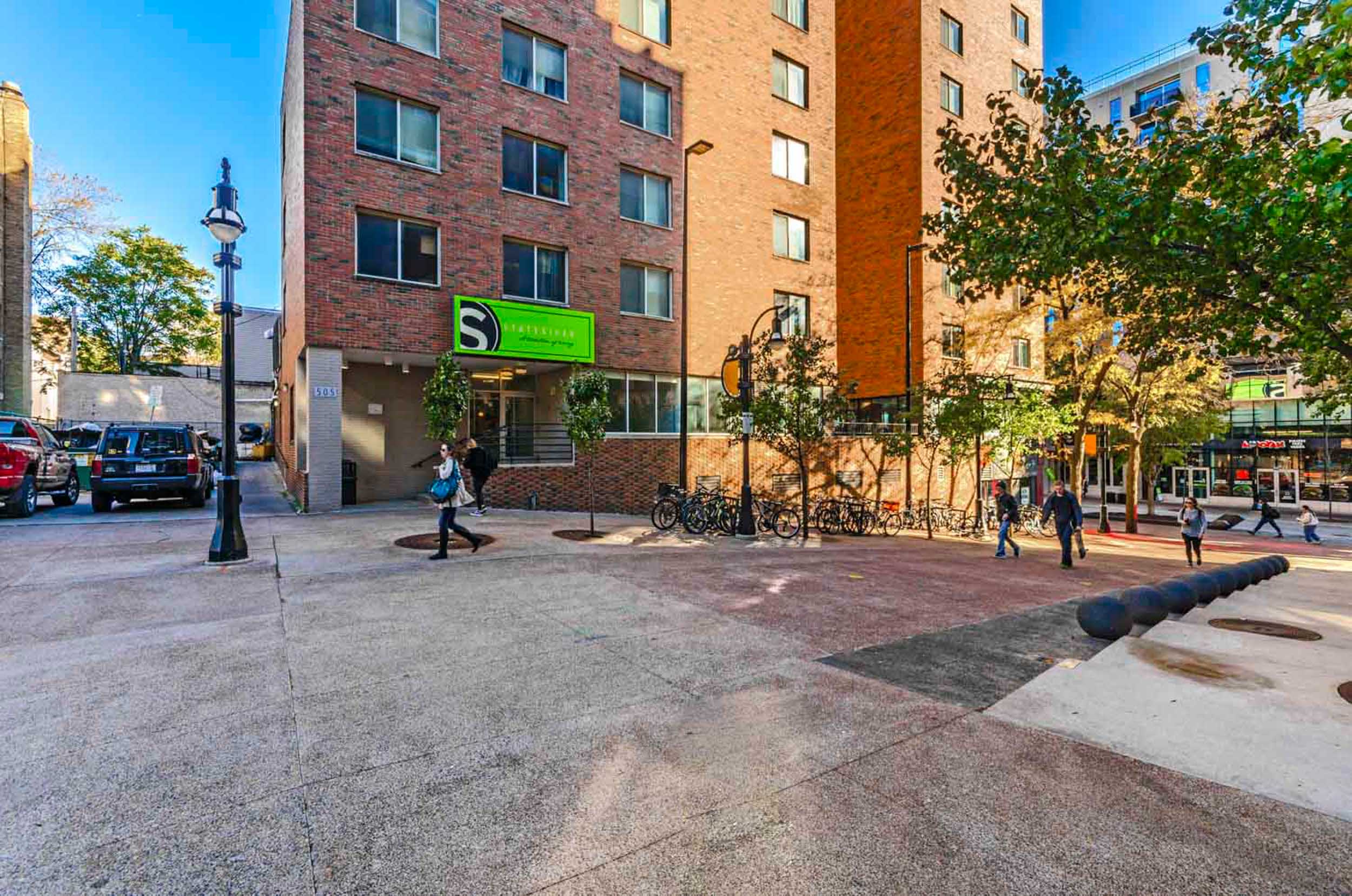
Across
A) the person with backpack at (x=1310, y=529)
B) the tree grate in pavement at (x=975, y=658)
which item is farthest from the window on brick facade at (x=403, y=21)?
the person with backpack at (x=1310, y=529)

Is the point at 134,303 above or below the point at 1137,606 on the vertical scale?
above

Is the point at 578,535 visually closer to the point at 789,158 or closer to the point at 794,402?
the point at 794,402

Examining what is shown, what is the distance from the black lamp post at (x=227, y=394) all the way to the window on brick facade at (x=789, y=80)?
21.3 meters

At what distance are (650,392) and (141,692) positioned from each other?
55.5 ft

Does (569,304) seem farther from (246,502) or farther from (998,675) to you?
(998,675)

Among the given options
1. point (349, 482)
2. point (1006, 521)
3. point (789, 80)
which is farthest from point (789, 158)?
point (349, 482)

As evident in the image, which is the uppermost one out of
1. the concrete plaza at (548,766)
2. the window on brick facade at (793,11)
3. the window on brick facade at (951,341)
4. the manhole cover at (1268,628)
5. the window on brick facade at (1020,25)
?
the window on brick facade at (1020,25)

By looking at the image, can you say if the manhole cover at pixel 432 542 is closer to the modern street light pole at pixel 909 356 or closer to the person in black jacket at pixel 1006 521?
the person in black jacket at pixel 1006 521

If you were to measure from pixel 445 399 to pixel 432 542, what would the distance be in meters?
4.70

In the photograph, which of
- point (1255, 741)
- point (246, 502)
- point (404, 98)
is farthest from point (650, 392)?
point (1255, 741)

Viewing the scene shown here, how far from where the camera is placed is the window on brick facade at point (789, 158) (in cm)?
2469

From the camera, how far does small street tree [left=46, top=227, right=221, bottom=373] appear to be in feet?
129

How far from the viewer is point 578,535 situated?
13.0 meters

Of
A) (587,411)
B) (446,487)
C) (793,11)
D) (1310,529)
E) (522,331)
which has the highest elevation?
(793,11)
